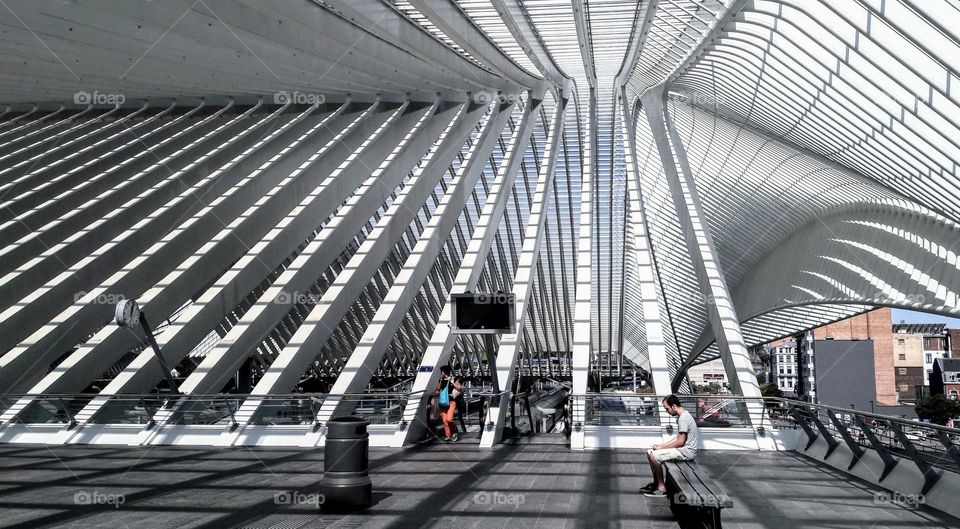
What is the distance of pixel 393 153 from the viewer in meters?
20.8

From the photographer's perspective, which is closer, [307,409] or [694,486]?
[694,486]

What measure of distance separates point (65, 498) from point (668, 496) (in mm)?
4926

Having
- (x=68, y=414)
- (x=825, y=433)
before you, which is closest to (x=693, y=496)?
(x=825, y=433)

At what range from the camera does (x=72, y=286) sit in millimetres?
15234

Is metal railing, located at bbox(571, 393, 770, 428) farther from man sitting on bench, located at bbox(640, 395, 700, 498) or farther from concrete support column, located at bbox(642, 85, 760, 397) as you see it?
man sitting on bench, located at bbox(640, 395, 700, 498)

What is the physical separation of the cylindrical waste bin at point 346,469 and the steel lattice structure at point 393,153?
5168mm

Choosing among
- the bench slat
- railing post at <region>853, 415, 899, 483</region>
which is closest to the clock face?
the bench slat

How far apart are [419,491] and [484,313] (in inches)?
155

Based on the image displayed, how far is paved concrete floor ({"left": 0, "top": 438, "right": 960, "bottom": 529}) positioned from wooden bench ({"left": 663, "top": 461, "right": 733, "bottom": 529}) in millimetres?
174

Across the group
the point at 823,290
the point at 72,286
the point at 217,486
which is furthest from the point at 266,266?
the point at 823,290

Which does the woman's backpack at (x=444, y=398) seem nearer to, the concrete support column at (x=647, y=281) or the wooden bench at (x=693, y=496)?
the concrete support column at (x=647, y=281)

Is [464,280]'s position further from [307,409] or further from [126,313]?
[126,313]

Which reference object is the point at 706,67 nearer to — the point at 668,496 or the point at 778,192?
the point at 778,192

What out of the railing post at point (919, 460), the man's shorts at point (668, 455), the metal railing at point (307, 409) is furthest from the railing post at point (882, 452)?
the metal railing at point (307, 409)
